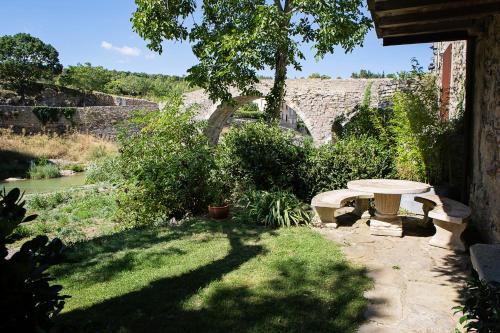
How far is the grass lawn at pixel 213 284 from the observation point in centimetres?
277

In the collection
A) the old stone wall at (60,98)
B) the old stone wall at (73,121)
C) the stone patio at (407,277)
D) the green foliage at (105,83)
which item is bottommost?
the stone patio at (407,277)

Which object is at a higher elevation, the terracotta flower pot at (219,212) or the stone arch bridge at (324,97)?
the stone arch bridge at (324,97)

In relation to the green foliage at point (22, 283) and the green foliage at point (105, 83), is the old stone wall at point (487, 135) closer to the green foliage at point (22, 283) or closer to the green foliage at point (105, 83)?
the green foliage at point (22, 283)

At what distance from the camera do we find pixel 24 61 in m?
35.6

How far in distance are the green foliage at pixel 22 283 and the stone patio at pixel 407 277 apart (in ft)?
6.80

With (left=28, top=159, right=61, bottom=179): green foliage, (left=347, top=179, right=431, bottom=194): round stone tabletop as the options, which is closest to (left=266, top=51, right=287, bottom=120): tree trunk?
(left=347, top=179, right=431, bottom=194): round stone tabletop

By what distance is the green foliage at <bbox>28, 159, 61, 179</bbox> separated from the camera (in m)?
17.6

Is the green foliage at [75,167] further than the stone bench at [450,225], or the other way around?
the green foliage at [75,167]

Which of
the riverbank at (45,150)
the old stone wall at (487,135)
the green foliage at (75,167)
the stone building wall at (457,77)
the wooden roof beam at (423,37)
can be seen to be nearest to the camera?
the old stone wall at (487,135)

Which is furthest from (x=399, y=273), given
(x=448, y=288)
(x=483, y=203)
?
(x=483, y=203)

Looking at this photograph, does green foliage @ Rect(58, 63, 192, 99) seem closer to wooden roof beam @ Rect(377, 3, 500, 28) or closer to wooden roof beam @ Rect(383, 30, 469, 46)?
wooden roof beam @ Rect(383, 30, 469, 46)

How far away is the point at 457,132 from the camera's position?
641 cm

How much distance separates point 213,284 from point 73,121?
78.5 ft

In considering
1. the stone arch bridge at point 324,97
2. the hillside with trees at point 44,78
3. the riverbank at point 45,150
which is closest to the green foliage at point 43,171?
the riverbank at point 45,150
